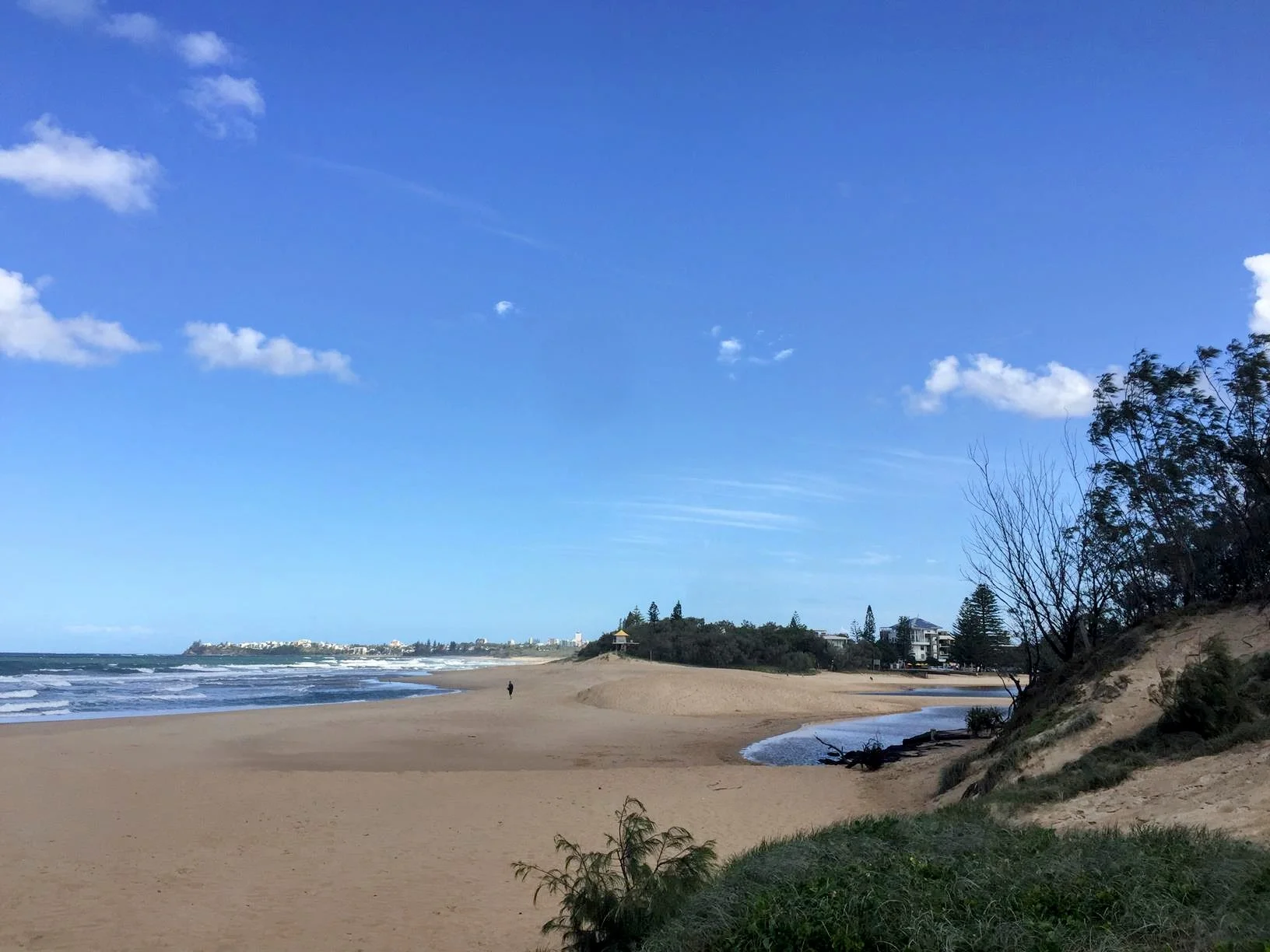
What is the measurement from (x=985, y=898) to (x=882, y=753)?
56.1 feet

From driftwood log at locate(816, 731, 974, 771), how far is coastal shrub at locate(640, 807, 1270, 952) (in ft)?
47.9

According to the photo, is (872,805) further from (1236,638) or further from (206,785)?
(206,785)

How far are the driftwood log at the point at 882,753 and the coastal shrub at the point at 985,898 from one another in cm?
1460

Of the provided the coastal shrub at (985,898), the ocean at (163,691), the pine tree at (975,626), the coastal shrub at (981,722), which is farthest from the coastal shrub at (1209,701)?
the pine tree at (975,626)

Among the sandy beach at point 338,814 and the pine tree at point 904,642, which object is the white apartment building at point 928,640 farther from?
the sandy beach at point 338,814

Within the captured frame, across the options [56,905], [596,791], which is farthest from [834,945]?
[596,791]

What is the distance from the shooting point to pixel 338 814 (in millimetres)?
14102

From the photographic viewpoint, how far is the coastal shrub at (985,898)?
415cm

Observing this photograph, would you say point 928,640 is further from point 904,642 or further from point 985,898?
point 985,898

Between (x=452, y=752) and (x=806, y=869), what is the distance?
63.3 ft

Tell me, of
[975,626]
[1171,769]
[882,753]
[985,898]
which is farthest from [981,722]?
[975,626]

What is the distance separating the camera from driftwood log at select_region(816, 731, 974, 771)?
2009cm

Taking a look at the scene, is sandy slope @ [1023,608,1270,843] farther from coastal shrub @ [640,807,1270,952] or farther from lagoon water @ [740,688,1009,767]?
lagoon water @ [740,688,1009,767]

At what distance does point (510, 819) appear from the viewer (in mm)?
13711
